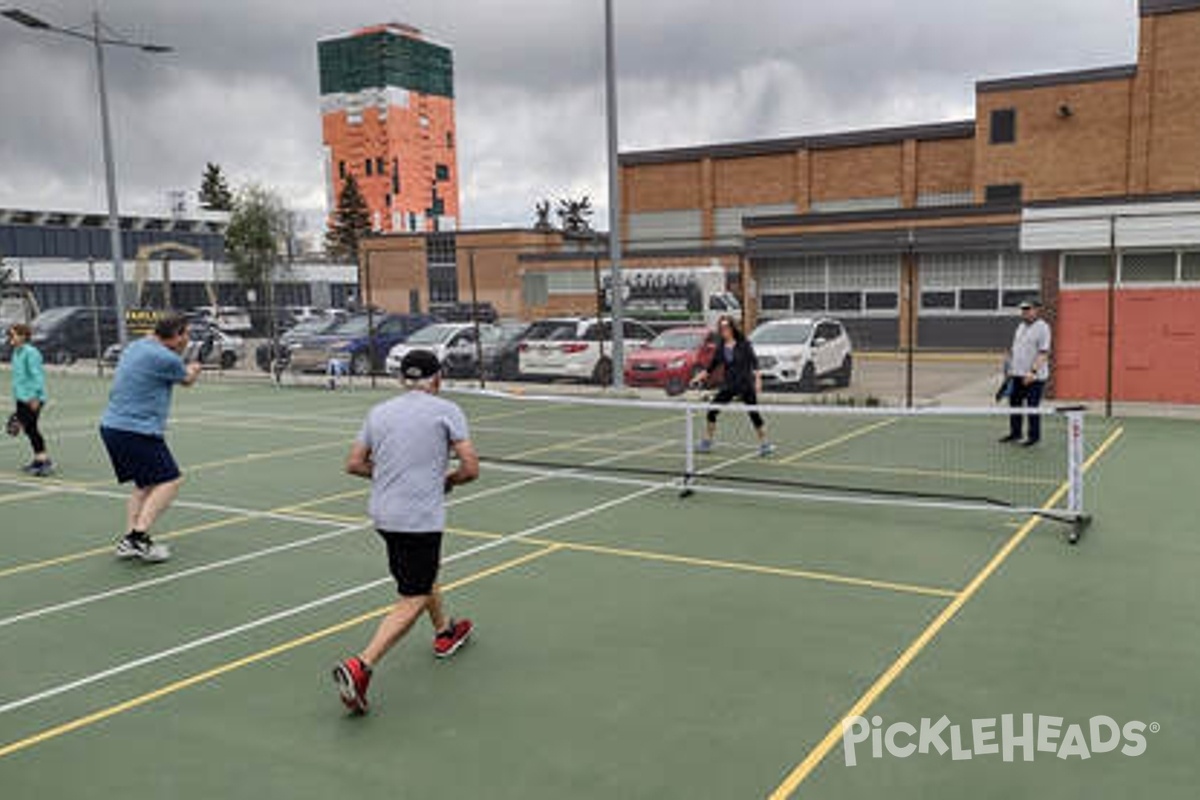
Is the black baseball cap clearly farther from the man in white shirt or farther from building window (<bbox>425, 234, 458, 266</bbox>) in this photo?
building window (<bbox>425, 234, 458, 266</bbox>)

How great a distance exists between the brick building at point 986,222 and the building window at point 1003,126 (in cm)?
7

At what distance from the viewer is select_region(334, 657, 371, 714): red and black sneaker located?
5184mm

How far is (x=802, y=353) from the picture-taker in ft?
68.5

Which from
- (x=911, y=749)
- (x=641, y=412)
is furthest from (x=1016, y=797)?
(x=641, y=412)

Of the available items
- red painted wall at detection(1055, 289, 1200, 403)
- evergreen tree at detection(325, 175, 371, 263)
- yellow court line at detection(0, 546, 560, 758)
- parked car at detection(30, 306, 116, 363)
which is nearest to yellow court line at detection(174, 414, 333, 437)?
yellow court line at detection(0, 546, 560, 758)

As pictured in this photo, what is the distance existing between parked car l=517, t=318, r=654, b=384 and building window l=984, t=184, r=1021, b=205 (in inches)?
948

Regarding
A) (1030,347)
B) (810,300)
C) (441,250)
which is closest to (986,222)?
(810,300)

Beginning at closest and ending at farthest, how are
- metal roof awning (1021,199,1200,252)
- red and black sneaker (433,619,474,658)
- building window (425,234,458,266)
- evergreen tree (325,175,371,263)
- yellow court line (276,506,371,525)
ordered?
1. red and black sneaker (433,619,474,658)
2. yellow court line (276,506,371,525)
3. metal roof awning (1021,199,1200,252)
4. building window (425,234,458,266)
5. evergreen tree (325,175,371,263)

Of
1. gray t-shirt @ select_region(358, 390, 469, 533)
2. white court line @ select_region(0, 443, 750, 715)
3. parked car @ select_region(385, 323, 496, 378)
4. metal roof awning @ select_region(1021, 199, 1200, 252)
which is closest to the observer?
gray t-shirt @ select_region(358, 390, 469, 533)

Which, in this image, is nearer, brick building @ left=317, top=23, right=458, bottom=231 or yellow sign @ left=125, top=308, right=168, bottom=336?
yellow sign @ left=125, top=308, right=168, bottom=336

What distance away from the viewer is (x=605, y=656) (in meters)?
6.11

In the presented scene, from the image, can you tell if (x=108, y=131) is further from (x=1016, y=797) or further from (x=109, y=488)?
(x=1016, y=797)

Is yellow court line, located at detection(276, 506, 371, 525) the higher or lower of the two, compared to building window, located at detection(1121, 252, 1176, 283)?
lower

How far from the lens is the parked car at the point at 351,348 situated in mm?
26016
